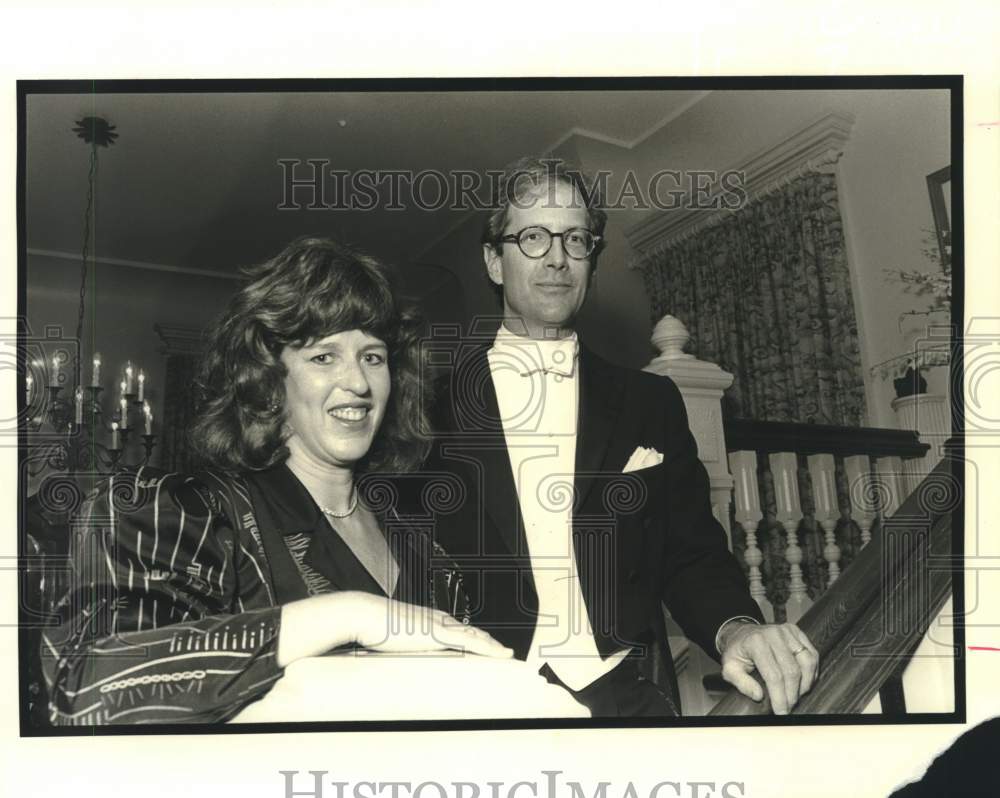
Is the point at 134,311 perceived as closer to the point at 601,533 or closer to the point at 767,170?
the point at 601,533

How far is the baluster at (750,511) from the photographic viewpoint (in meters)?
2.56

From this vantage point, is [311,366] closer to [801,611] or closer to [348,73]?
[348,73]

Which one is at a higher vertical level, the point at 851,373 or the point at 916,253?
the point at 916,253

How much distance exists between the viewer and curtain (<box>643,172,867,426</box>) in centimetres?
260

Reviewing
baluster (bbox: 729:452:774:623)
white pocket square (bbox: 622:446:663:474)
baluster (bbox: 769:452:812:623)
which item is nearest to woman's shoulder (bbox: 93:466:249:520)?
white pocket square (bbox: 622:446:663:474)

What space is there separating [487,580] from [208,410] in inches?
30.1

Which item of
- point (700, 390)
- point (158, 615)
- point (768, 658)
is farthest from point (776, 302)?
point (158, 615)

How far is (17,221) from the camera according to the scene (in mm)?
2527

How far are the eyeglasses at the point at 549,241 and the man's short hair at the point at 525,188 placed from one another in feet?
0.06

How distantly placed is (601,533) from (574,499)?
0.10m

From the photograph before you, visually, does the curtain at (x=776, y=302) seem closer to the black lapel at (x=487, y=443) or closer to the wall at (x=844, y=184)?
the wall at (x=844, y=184)

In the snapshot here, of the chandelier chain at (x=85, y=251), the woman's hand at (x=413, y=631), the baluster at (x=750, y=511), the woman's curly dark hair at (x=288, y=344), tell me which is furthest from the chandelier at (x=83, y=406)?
the baluster at (x=750, y=511)

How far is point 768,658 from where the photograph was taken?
2.54m

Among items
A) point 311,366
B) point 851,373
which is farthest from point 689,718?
point 311,366
